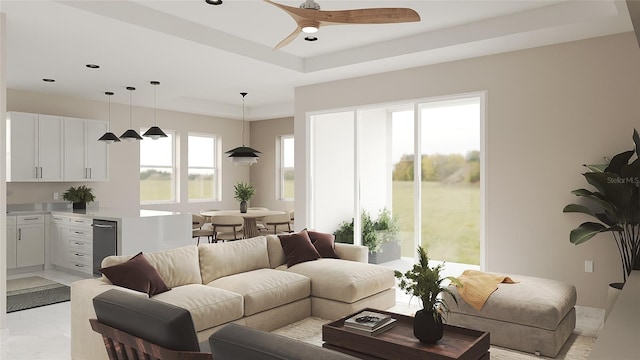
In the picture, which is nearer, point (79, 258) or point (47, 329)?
point (47, 329)

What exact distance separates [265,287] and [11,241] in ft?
15.4

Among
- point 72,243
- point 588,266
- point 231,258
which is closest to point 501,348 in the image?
point 588,266

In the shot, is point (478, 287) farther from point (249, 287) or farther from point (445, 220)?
point (249, 287)

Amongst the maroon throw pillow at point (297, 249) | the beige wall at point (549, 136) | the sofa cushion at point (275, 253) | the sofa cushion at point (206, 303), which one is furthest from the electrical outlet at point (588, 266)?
the sofa cushion at point (206, 303)

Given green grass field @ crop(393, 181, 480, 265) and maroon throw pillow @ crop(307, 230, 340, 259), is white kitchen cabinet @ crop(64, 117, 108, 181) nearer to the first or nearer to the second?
maroon throw pillow @ crop(307, 230, 340, 259)

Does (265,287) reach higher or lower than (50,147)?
lower

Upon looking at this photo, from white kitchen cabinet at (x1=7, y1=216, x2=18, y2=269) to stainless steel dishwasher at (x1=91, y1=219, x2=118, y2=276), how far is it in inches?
57.2

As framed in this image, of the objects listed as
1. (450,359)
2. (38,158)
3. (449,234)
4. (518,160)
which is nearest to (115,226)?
(38,158)

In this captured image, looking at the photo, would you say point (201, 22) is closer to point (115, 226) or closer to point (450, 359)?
point (115, 226)

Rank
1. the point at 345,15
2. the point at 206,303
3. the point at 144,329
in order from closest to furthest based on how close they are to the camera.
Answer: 1. the point at 144,329
2. the point at 345,15
3. the point at 206,303

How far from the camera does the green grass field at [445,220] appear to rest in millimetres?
5441

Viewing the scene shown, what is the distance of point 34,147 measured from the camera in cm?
711

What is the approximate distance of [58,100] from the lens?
7719 millimetres

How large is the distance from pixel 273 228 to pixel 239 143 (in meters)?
3.21
